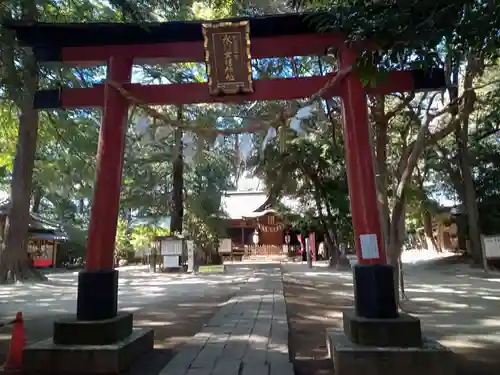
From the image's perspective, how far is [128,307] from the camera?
355 inches

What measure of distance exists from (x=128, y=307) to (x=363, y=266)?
6.14 meters

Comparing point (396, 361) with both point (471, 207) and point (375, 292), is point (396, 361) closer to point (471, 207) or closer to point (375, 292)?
point (375, 292)

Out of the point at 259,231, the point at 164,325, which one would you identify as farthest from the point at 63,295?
the point at 259,231

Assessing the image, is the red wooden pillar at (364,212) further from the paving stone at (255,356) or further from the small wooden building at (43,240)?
the small wooden building at (43,240)

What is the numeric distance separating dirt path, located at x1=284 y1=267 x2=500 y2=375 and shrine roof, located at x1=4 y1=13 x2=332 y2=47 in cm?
398

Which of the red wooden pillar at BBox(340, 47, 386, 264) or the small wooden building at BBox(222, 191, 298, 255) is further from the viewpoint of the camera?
the small wooden building at BBox(222, 191, 298, 255)

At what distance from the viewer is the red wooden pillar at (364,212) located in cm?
445

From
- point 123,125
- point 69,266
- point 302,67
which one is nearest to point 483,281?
point 302,67

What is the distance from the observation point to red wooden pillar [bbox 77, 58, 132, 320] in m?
4.53

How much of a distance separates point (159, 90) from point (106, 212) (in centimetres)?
168

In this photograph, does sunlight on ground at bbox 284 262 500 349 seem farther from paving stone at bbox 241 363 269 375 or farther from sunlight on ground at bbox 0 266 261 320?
sunlight on ground at bbox 0 266 261 320

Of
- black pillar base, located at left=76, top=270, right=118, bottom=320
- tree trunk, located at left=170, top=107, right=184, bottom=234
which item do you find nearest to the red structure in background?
black pillar base, located at left=76, top=270, right=118, bottom=320

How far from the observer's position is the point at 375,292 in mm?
4445

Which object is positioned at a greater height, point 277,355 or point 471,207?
point 471,207
